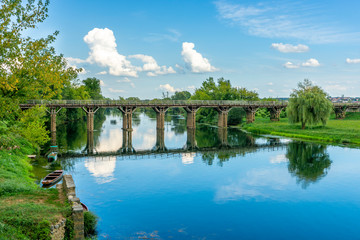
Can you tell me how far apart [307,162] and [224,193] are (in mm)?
15117

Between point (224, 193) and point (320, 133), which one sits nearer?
point (224, 193)

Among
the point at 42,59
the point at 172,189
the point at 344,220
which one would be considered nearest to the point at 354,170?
the point at 344,220

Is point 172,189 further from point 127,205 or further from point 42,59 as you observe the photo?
point 42,59

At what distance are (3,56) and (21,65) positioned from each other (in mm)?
936

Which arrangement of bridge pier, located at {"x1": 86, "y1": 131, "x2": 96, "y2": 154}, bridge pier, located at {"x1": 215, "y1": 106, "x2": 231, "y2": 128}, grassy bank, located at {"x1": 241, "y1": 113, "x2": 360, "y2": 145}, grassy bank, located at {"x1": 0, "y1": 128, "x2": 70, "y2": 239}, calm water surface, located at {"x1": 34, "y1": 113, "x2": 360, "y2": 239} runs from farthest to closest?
bridge pier, located at {"x1": 215, "y1": 106, "x2": 231, "y2": 128} → grassy bank, located at {"x1": 241, "y1": 113, "x2": 360, "y2": 145} → bridge pier, located at {"x1": 86, "y1": 131, "x2": 96, "y2": 154} → calm water surface, located at {"x1": 34, "y1": 113, "x2": 360, "y2": 239} → grassy bank, located at {"x1": 0, "y1": 128, "x2": 70, "y2": 239}

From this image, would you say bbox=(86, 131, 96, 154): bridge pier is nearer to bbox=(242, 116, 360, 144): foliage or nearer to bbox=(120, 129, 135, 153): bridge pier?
bbox=(120, 129, 135, 153): bridge pier

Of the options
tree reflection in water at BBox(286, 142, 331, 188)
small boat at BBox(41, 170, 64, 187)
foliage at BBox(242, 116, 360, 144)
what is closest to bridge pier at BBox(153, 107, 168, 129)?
foliage at BBox(242, 116, 360, 144)

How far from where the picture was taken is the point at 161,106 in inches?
2485

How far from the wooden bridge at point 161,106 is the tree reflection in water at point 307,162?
2585 cm

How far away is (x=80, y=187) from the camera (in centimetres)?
2388

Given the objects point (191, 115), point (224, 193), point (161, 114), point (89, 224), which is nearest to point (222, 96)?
point (191, 115)

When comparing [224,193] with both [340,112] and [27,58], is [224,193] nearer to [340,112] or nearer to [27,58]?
[27,58]

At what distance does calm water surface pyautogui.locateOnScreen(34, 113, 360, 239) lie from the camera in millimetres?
16875

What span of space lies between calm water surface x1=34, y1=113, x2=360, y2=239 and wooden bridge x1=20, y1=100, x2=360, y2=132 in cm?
1809
